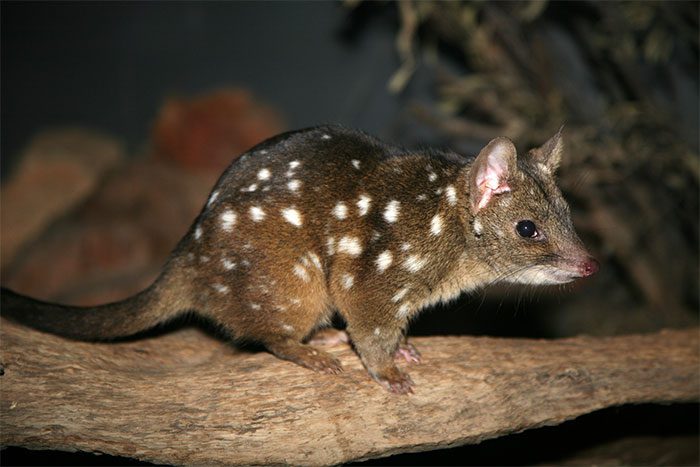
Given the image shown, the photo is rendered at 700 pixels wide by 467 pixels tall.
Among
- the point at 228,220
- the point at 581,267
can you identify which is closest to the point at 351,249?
the point at 228,220

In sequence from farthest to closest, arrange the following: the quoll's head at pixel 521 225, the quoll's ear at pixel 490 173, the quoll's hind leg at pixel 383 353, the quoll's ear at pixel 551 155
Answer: the quoll's ear at pixel 551 155 → the quoll's hind leg at pixel 383 353 → the quoll's head at pixel 521 225 → the quoll's ear at pixel 490 173

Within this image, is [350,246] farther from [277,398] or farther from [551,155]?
[551,155]

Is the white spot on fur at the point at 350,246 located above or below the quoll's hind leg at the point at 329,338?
above

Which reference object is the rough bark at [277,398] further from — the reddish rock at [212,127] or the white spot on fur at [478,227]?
the reddish rock at [212,127]

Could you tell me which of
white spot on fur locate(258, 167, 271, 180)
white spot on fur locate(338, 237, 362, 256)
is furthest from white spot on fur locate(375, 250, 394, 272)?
white spot on fur locate(258, 167, 271, 180)

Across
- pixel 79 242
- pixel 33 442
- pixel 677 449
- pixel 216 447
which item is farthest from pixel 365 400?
pixel 79 242

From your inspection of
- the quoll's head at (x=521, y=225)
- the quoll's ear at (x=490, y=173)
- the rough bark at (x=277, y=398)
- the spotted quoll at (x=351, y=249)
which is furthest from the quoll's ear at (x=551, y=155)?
the rough bark at (x=277, y=398)
